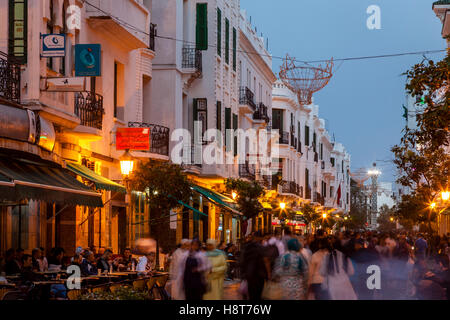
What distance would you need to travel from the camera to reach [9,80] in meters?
17.3

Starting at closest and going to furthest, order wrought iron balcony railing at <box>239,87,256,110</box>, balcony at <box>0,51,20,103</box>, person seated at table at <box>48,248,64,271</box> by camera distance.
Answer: balcony at <box>0,51,20,103</box>, person seated at table at <box>48,248,64,271</box>, wrought iron balcony railing at <box>239,87,256,110</box>

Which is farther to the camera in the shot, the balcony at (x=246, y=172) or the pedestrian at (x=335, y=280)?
the balcony at (x=246, y=172)

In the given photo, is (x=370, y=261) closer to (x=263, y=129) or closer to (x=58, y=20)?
(x=58, y=20)

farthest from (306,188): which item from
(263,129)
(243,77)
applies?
(243,77)

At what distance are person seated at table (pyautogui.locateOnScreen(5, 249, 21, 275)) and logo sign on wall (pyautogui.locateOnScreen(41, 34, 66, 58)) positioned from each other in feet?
14.2

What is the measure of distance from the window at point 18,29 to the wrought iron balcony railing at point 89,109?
10.6 ft

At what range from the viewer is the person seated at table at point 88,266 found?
18.4 metres

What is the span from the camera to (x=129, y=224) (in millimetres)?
27297

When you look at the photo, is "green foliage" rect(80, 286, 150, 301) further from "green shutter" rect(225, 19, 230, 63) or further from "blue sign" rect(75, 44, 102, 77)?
"green shutter" rect(225, 19, 230, 63)

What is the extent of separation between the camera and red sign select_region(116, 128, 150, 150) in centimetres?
2505

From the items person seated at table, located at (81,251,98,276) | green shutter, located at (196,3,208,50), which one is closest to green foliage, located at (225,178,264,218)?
green shutter, located at (196,3,208,50)

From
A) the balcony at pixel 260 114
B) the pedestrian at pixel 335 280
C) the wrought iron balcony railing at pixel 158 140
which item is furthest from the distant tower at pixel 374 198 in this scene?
the pedestrian at pixel 335 280

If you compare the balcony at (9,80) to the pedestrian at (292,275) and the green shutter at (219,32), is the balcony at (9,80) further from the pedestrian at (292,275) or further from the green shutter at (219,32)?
the green shutter at (219,32)

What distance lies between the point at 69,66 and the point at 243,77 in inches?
999
